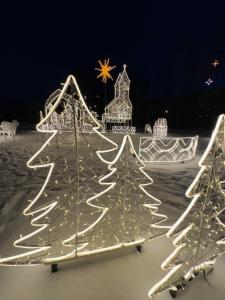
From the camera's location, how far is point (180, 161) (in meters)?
8.13

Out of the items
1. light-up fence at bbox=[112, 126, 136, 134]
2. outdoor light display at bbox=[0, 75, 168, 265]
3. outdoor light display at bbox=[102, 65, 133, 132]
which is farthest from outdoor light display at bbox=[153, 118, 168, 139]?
outdoor light display at bbox=[0, 75, 168, 265]

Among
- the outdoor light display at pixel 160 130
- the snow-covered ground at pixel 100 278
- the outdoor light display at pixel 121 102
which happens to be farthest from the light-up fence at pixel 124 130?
the snow-covered ground at pixel 100 278

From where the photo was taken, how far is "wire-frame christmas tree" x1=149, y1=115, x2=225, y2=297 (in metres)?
2.41

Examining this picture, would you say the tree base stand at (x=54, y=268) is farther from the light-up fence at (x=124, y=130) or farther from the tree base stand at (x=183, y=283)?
the light-up fence at (x=124, y=130)

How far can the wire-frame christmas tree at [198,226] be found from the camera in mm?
2412

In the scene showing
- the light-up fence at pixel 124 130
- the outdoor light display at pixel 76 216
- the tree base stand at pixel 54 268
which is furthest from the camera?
the light-up fence at pixel 124 130

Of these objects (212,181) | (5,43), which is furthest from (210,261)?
(5,43)

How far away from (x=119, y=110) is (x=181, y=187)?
1262 cm

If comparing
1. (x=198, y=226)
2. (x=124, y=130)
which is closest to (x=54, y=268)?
(x=198, y=226)

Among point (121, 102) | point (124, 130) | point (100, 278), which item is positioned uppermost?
point (121, 102)

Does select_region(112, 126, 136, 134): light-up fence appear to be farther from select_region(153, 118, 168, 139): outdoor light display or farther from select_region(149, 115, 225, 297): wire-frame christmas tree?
select_region(149, 115, 225, 297): wire-frame christmas tree

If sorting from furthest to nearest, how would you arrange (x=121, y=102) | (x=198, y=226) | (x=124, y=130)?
(x=121, y=102), (x=124, y=130), (x=198, y=226)

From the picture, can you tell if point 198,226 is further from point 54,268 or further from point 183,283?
point 54,268

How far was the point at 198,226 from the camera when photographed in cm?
263
